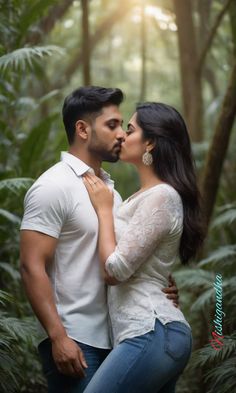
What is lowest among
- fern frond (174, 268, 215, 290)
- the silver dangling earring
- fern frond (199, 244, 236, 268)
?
fern frond (174, 268, 215, 290)

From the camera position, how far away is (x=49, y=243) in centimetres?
285

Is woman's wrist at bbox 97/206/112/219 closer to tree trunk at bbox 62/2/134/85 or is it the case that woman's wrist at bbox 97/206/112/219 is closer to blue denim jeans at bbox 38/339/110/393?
blue denim jeans at bbox 38/339/110/393

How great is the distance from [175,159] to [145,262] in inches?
19.6

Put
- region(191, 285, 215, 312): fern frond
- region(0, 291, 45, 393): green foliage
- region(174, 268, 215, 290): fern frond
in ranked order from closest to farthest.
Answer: region(0, 291, 45, 393): green foliage
region(191, 285, 215, 312): fern frond
region(174, 268, 215, 290): fern frond

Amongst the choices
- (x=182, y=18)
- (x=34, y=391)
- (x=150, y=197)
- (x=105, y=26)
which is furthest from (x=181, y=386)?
(x=105, y=26)

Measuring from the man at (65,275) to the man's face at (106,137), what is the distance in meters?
0.13

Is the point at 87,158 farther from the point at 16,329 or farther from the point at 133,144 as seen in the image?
the point at 16,329

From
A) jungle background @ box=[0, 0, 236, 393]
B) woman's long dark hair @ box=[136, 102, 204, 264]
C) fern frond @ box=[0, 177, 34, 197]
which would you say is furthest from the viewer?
fern frond @ box=[0, 177, 34, 197]

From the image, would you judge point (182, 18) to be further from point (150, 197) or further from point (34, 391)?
point (150, 197)

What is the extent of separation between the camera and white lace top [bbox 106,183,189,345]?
272cm

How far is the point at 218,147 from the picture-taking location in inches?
208

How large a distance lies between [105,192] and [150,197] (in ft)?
0.97

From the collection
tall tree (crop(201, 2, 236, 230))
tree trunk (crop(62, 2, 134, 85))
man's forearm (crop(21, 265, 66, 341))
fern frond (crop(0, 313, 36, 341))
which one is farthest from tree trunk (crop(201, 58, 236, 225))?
tree trunk (crop(62, 2, 134, 85))

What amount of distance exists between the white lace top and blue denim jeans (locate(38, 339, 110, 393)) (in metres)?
0.15
